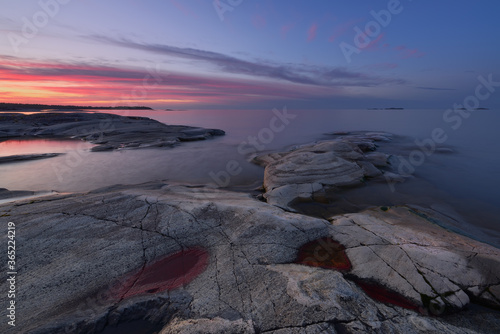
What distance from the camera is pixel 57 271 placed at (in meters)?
6.43

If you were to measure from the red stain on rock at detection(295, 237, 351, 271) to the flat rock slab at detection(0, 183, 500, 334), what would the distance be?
0.56 feet

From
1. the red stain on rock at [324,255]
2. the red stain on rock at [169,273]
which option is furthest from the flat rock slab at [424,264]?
the red stain on rock at [169,273]

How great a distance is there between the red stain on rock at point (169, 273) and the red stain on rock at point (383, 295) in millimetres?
4305

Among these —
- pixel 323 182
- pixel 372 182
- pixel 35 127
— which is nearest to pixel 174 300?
pixel 323 182

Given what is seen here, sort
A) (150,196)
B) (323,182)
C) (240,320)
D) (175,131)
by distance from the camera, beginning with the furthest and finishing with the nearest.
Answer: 1. (175,131)
2. (323,182)
3. (150,196)
4. (240,320)

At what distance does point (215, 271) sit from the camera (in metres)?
6.39

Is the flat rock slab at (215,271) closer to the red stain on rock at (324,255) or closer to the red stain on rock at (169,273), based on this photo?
the red stain on rock at (169,273)

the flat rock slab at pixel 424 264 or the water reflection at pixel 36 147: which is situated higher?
the flat rock slab at pixel 424 264

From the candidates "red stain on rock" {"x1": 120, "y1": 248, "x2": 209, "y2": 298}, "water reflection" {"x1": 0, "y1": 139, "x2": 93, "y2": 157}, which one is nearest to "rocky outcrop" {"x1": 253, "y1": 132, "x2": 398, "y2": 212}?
"red stain on rock" {"x1": 120, "y1": 248, "x2": 209, "y2": 298}

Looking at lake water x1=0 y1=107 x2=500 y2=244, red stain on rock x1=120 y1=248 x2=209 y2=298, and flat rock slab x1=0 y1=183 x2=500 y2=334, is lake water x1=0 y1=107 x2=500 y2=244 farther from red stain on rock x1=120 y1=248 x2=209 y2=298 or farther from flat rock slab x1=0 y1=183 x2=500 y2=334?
red stain on rock x1=120 y1=248 x2=209 y2=298

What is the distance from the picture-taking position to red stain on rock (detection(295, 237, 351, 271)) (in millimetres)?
6684

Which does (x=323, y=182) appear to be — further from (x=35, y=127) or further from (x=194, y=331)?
(x=35, y=127)

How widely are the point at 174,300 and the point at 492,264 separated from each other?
338 inches

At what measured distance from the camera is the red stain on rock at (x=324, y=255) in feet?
21.9
